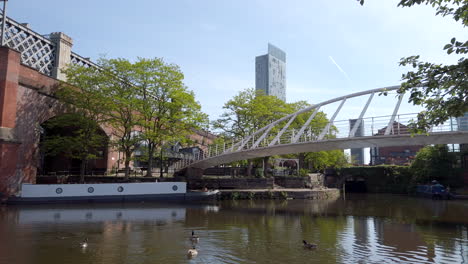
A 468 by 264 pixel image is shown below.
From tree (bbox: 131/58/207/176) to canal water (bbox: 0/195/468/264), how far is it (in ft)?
38.3

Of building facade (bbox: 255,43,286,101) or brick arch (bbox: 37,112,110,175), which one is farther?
building facade (bbox: 255,43,286,101)

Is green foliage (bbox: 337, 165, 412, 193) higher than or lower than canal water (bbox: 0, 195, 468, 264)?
higher

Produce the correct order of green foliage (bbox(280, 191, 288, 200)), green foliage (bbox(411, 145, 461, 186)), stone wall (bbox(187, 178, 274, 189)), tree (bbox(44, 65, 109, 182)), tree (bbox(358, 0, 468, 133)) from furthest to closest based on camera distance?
green foliage (bbox(411, 145, 461, 186)) → stone wall (bbox(187, 178, 274, 189)) → green foliage (bbox(280, 191, 288, 200)) → tree (bbox(44, 65, 109, 182)) → tree (bbox(358, 0, 468, 133))

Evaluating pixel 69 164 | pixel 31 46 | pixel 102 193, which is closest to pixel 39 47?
pixel 31 46

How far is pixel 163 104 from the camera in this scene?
3189cm

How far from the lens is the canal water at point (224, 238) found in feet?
34.8

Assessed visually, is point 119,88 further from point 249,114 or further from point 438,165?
point 438,165

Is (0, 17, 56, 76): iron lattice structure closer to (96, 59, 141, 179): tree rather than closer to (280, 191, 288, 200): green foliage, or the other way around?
(96, 59, 141, 179): tree

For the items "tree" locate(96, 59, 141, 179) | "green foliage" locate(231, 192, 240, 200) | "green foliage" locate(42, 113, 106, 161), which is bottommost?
"green foliage" locate(231, 192, 240, 200)

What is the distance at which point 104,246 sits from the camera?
12000mm

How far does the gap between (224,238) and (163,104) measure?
20299 mm

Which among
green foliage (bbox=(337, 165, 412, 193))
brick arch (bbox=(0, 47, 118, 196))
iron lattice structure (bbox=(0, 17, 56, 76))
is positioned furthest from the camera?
green foliage (bbox=(337, 165, 412, 193))

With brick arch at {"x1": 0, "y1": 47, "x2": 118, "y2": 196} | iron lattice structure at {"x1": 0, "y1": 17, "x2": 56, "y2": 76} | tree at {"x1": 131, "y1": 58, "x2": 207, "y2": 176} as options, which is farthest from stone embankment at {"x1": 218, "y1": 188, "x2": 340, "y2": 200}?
iron lattice structure at {"x1": 0, "y1": 17, "x2": 56, "y2": 76}

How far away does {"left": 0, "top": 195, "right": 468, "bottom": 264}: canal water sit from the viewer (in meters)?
10.6
